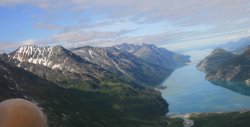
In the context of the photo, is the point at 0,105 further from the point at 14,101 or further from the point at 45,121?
the point at 45,121

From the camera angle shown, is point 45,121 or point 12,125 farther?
point 45,121

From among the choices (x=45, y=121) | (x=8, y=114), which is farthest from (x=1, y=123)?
(x=45, y=121)

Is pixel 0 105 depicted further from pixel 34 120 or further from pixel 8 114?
pixel 34 120

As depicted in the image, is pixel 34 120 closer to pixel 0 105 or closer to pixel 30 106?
pixel 30 106

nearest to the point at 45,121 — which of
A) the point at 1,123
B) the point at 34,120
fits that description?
the point at 34,120
